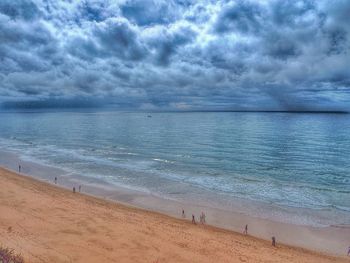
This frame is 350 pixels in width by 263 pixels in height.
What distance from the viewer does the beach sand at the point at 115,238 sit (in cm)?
1827

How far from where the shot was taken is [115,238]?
67.7 ft

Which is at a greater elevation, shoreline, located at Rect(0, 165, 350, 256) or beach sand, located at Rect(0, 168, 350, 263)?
beach sand, located at Rect(0, 168, 350, 263)

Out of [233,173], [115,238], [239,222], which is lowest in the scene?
[239,222]

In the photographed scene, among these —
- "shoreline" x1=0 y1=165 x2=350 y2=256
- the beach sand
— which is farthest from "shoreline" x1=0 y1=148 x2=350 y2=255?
the beach sand

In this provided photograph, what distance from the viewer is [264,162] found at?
51.5 m

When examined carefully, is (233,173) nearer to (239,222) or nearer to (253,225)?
(239,222)

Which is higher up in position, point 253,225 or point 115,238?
point 115,238

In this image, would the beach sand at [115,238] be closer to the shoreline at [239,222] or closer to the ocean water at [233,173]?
the shoreline at [239,222]

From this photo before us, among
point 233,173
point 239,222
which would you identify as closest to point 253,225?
point 239,222

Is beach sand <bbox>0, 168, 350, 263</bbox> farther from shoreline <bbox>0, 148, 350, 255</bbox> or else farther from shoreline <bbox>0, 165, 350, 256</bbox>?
shoreline <bbox>0, 148, 350, 255</bbox>

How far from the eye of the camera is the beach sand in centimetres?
1827

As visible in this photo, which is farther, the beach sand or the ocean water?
the ocean water

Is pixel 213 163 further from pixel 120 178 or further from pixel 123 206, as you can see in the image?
pixel 123 206

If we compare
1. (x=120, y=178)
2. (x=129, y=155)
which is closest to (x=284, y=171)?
(x=120, y=178)
